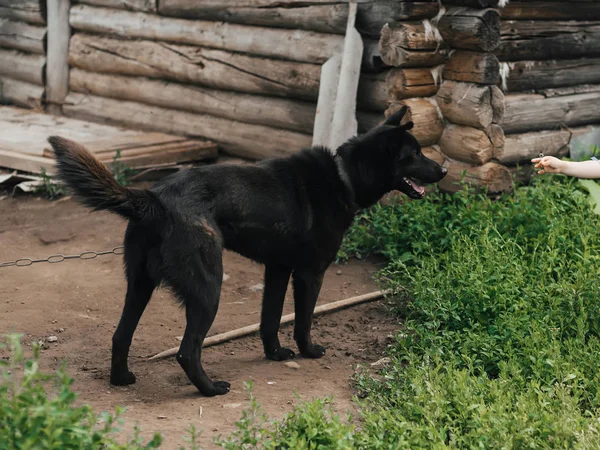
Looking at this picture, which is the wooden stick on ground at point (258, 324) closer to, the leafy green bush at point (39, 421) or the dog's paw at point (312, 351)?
the dog's paw at point (312, 351)

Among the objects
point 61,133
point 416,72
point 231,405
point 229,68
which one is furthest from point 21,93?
point 231,405

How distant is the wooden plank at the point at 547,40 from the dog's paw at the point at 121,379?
4.42m

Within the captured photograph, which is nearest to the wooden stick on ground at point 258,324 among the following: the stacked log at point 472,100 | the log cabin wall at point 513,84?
the stacked log at point 472,100

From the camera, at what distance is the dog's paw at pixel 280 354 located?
17.3 ft

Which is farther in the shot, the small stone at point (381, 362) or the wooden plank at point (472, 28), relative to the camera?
the wooden plank at point (472, 28)

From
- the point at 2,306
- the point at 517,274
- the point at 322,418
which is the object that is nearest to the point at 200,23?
the point at 2,306

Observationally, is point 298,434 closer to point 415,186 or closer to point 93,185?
point 93,185

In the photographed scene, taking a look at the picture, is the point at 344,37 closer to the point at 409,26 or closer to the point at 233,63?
the point at 409,26

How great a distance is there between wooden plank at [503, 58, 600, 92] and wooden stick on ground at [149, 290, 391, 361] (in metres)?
2.48

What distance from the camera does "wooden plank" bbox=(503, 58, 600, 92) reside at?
24.7 feet

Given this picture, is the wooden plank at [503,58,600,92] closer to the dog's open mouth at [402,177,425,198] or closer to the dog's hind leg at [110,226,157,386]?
the dog's open mouth at [402,177,425,198]

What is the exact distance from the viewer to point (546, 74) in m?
7.82

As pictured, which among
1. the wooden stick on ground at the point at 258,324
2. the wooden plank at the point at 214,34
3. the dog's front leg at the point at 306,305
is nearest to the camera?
the dog's front leg at the point at 306,305

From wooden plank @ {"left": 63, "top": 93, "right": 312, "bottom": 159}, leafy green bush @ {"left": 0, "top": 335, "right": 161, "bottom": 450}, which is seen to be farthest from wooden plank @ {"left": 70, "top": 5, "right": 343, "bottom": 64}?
leafy green bush @ {"left": 0, "top": 335, "right": 161, "bottom": 450}
